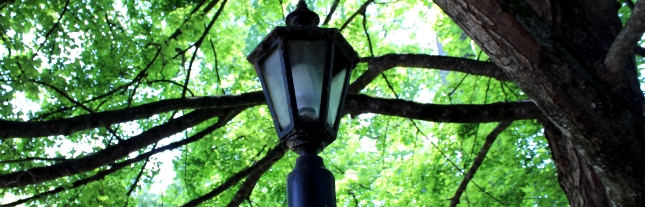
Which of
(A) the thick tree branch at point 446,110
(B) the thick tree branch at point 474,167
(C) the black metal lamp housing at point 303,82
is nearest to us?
(C) the black metal lamp housing at point 303,82

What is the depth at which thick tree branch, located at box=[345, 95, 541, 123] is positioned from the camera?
14.1 ft

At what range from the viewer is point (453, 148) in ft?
23.7

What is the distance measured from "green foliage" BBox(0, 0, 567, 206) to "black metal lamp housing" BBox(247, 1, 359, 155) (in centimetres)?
288

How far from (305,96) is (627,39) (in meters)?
1.49

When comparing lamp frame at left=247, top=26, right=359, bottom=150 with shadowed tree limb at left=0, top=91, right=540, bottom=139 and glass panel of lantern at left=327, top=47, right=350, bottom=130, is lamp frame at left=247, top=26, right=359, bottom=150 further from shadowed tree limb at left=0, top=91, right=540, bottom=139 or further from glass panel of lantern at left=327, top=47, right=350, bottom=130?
shadowed tree limb at left=0, top=91, right=540, bottom=139

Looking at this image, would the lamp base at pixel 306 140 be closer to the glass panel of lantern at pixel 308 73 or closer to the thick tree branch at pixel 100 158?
the glass panel of lantern at pixel 308 73

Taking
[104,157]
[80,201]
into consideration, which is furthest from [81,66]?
[104,157]

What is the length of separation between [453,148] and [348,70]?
189 inches

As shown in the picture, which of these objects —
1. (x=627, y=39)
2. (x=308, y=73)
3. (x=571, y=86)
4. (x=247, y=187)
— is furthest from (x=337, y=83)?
(x=247, y=187)

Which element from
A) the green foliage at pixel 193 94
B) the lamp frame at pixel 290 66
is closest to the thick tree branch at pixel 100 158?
the green foliage at pixel 193 94

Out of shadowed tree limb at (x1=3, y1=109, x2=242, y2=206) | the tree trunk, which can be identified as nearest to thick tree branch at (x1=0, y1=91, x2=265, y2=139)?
shadowed tree limb at (x1=3, y1=109, x2=242, y2=206)

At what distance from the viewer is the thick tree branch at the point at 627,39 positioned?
8.08 feet

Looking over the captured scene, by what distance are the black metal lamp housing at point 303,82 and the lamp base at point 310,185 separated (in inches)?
3.0

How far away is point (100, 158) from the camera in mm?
4098
